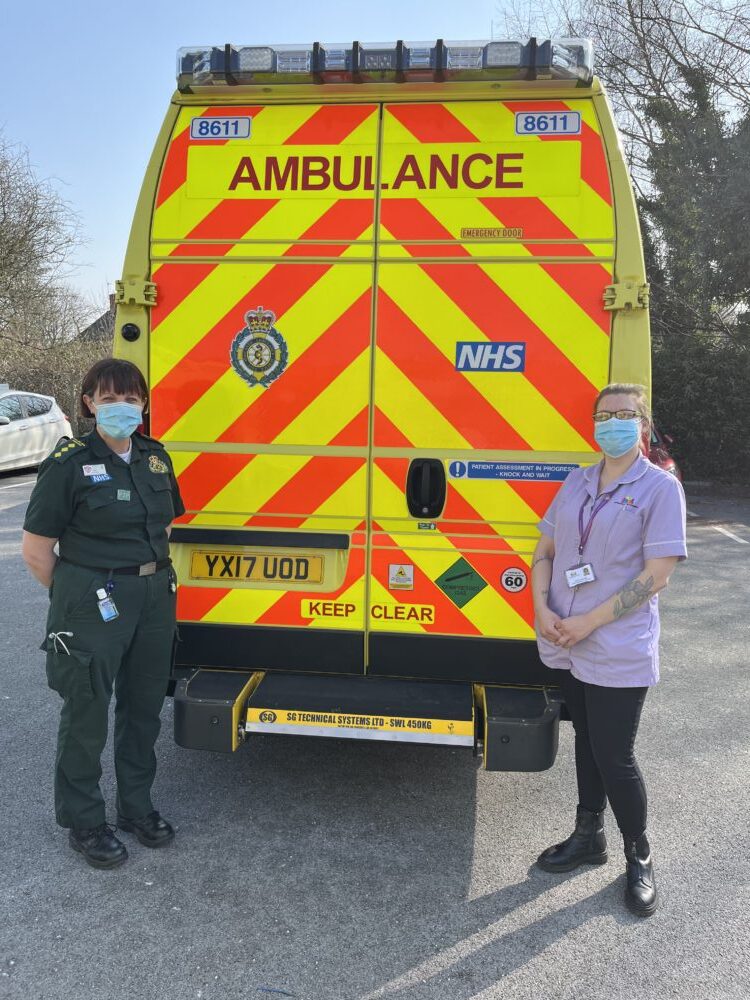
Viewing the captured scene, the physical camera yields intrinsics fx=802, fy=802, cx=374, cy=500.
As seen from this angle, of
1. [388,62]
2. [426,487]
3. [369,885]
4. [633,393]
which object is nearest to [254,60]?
[388,62]

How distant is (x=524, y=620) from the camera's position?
3.29 metres

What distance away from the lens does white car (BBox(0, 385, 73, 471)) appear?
1362 cm

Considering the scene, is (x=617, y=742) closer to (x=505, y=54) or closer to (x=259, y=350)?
(x=259, y=350)

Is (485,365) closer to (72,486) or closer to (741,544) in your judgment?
(72,486)

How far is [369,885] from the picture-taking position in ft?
9.93

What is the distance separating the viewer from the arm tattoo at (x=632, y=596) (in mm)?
2774

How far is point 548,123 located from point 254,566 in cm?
216

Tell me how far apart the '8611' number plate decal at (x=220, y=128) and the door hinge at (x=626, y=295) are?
1623 millimetres

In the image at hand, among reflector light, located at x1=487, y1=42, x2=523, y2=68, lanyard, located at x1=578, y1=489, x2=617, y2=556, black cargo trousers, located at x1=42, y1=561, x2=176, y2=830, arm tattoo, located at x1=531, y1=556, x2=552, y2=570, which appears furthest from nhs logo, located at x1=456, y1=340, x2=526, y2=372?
black cargo trousers, located at x1=42, y1=561, x2=176, y2=830

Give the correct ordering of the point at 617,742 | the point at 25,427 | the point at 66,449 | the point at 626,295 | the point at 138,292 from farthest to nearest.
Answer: the point at 25,427, the point at 138,292, the point at 626,295, the point at 66,449, the point at 617,742

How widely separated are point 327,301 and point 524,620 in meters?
1.53

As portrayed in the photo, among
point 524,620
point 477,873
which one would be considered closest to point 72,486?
point 524,620

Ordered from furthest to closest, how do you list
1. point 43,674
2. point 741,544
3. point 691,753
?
point 741,544 → point 43,674 → point 691,753

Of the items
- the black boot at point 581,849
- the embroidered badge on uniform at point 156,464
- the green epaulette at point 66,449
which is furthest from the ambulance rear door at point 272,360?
the black boot at point 581,849
